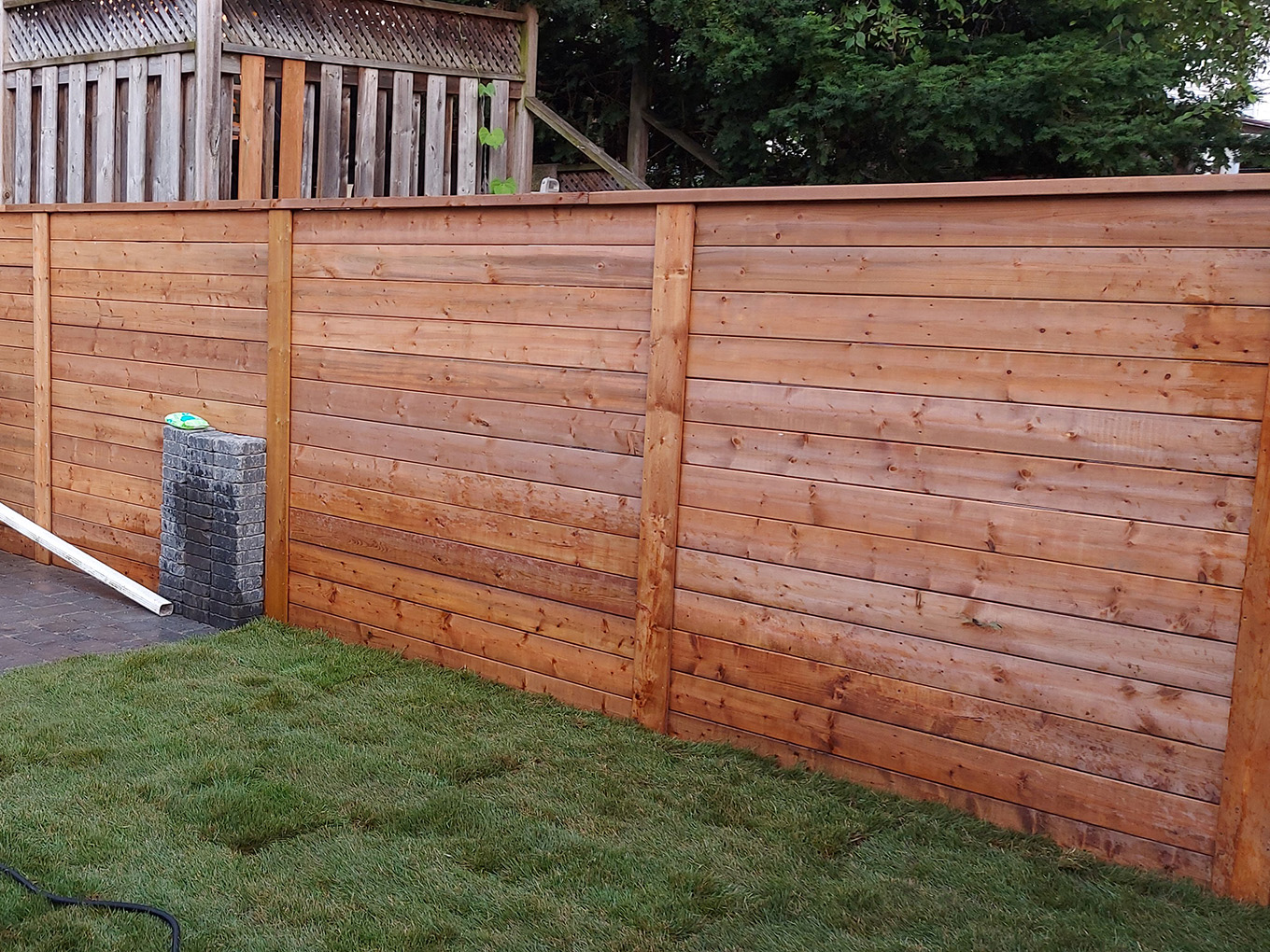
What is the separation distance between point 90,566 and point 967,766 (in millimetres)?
4795

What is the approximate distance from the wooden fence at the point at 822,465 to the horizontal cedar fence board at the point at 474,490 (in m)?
0.02

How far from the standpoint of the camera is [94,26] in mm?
8484

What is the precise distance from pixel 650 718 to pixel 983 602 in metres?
1.44

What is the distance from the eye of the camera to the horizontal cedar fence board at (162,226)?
20.5 feet

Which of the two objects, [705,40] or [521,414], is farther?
[705,40]

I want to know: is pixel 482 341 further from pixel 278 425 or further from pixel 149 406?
pixel 149 406

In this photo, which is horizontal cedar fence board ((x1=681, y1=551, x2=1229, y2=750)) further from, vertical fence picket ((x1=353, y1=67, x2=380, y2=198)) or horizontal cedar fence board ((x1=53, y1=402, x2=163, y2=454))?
A: vertical fence picket ((x1=353, y1=67, x2=380, y2=198))

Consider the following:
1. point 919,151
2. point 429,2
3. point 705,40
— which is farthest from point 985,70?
point 429,2

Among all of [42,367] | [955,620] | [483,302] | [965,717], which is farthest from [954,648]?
[42,367]

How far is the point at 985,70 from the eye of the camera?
918cm

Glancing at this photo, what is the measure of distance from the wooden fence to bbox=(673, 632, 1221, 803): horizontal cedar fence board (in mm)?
11

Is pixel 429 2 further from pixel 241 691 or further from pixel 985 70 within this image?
pixel 241 691

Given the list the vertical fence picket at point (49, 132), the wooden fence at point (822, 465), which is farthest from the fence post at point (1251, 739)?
the vertical fence picket at point (49, 132)

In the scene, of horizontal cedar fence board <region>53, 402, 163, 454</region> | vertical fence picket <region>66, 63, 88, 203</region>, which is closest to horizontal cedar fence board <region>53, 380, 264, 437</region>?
horizontal cedar fence board <region>53, 402, 163, 454</region>
